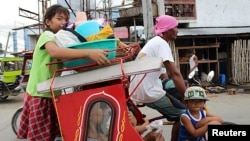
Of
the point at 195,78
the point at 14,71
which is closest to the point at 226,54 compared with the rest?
the point at 195,78

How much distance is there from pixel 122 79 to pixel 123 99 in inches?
4.5

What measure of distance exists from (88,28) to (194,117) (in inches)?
46.3

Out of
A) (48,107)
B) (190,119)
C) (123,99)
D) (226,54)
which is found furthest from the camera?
(226,54)

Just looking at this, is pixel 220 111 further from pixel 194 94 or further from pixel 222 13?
pixel 222 13

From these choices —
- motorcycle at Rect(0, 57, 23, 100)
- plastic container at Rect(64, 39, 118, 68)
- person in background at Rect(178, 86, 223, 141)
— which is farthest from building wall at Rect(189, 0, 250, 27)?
plastic container at Rect(64, 39, 118, 68)

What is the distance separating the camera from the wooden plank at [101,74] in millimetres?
2012

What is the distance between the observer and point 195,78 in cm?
1266

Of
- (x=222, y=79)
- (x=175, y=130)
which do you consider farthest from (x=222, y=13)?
(x=175, y=130)

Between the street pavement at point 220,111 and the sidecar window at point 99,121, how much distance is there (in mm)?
3411

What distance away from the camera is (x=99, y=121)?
214 cm

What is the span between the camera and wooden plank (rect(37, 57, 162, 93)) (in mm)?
2012

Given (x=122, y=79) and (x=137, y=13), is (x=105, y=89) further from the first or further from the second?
(x=137, y=13)

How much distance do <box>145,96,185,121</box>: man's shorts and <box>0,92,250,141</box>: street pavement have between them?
243 centimetres

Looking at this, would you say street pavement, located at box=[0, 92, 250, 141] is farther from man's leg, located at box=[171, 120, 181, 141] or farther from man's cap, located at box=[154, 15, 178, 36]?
man's cap, located at box=[154, 15, 178, 36]
